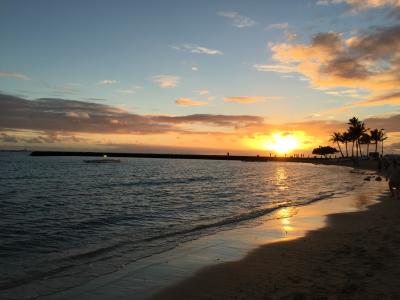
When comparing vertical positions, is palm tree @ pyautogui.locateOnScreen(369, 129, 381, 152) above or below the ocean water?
above

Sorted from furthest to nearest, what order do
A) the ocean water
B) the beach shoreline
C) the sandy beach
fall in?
the ocean water < the beach shoreline < the sandy beach

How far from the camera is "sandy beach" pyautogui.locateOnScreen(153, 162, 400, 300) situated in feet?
26.0

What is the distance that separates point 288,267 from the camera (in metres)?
10.1

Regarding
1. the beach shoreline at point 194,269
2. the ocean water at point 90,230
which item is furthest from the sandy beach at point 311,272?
the ocean water at point 90,230

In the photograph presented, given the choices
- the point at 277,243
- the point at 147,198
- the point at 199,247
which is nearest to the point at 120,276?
the point at 199,247

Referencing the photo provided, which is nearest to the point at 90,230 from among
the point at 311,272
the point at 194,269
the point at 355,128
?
the point at 194,269

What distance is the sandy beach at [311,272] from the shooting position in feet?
26.0

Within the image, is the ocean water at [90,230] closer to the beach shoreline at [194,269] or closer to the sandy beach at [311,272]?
the beach shoreline at [194,269]

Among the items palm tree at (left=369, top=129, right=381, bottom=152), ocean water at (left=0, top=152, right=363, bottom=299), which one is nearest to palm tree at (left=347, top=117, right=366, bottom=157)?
palm tree at (left=369, top=129, right=381, bottom=152)

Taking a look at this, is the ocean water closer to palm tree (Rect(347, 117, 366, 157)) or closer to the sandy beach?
the sandy beach

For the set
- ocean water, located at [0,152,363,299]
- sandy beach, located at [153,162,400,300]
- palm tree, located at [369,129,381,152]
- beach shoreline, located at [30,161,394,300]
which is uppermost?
palm tree, located at [369,129,381,152]

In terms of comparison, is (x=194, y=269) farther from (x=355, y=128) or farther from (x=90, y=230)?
(x=355, y=128)

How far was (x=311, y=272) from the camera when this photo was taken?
940cm

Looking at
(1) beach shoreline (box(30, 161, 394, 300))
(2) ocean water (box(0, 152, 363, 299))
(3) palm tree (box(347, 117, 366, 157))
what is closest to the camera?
(1) beach shoreline (box(30, 161, 394, 300))
